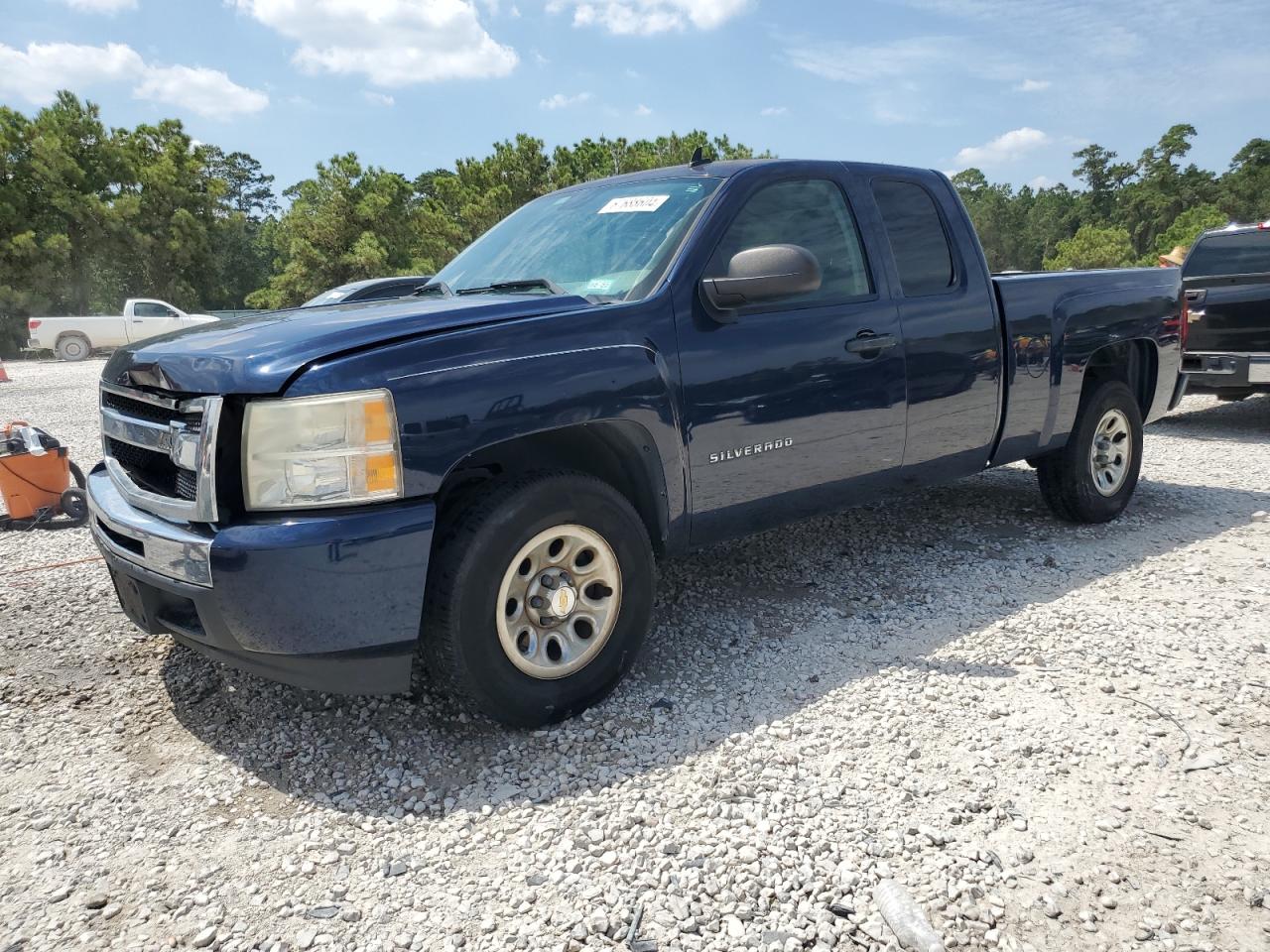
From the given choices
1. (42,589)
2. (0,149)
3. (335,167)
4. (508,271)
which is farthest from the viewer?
(335,167)

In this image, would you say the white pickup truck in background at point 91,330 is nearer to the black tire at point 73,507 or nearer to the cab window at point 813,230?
the black tire at point 73,507

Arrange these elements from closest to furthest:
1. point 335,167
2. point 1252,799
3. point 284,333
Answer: point 1252,799
point 284,333
point 335,167

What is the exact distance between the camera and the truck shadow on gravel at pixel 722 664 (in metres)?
2.88

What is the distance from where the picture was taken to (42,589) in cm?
455

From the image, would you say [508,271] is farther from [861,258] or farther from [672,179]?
[861,258]

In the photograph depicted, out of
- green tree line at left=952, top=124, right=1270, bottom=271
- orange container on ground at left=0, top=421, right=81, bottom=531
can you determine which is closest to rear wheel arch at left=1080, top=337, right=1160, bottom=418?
orange container on ground at left=0, top=421, right=81, bottom=531

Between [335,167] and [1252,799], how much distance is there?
37.2 meters

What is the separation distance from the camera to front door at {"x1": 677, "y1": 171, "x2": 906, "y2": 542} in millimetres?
3379

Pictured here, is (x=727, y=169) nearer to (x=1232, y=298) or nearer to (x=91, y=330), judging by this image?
(x=1232, y=298)

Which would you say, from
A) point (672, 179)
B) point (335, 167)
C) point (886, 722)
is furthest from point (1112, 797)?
point (335, 167)

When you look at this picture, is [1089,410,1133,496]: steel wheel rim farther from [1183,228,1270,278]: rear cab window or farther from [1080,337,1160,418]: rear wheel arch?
[1183,228,1270,278]: rear cab window

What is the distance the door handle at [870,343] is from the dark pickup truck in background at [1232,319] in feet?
19.1

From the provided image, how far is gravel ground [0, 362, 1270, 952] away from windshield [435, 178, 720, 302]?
153cm

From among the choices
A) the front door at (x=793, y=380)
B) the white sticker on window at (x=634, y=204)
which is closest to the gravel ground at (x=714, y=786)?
the front door at (x=793, y=380)
